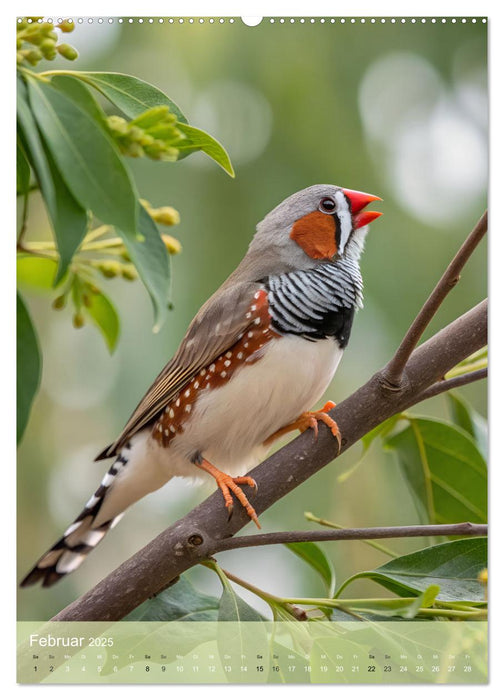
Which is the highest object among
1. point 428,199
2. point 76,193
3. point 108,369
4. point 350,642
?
point 428,199

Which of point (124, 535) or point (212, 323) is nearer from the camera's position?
point (212, 323)

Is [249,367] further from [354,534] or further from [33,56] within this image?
[33,56]

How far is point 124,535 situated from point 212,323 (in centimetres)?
69

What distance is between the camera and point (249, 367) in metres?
1.87

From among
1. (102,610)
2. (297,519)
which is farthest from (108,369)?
(102,610)

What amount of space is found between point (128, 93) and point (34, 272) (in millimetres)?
544

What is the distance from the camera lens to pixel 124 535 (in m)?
2.27

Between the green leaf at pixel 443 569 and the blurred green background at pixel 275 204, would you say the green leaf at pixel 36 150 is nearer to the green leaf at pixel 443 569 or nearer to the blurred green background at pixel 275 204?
the blurred green background at pixel 275 204

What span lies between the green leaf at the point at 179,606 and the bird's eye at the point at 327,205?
97cm

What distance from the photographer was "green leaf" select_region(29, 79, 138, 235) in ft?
4.20

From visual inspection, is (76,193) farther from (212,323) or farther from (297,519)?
(297,519)

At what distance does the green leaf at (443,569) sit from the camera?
1.68 meters

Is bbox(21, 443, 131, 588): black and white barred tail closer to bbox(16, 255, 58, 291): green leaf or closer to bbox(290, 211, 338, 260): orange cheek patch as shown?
bbox(16, 255, 58, 291): green leaf

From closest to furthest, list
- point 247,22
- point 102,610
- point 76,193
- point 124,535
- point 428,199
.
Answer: point 76,193, point 102,610, point 247,22, point 428,199, point 124,535
